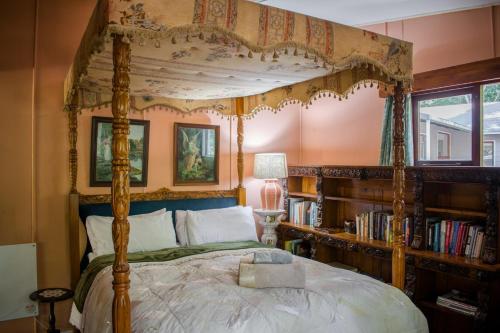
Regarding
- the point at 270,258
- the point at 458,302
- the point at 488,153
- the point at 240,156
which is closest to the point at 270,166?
the point at 240,156

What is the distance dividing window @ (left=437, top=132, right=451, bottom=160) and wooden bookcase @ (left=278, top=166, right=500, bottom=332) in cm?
41

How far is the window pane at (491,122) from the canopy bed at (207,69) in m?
1.02

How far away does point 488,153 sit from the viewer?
10.9ft

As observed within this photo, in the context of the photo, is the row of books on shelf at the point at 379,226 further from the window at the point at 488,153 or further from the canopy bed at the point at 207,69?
the window at the point at 488,153

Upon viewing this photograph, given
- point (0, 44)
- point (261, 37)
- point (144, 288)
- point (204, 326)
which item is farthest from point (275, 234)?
point (0, 44)

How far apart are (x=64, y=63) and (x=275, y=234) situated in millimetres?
2890

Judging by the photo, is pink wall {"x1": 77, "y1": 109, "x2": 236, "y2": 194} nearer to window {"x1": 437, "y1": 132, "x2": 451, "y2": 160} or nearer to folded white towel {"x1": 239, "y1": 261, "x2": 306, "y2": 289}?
folded white towel {"x1": 239, "y1": 261, "x2": 306, "y2": 289}

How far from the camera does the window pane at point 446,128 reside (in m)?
3.49

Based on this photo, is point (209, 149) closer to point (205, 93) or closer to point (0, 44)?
point (205, 93)

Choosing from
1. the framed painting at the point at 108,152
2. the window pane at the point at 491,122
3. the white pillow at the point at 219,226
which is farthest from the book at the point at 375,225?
the framed painting at the point at 108,152

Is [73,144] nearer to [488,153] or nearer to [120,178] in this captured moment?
[120,178]

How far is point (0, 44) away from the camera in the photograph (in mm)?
3402

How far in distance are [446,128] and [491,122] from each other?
41cm

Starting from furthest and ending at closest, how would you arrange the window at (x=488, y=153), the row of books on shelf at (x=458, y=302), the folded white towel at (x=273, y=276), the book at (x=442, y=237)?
the window at (x=488, y=153)
the book at (x=442, y=237)
the row of books on shelf at (x=458, y=302)
the folded white towel at (x=273, y=276)
